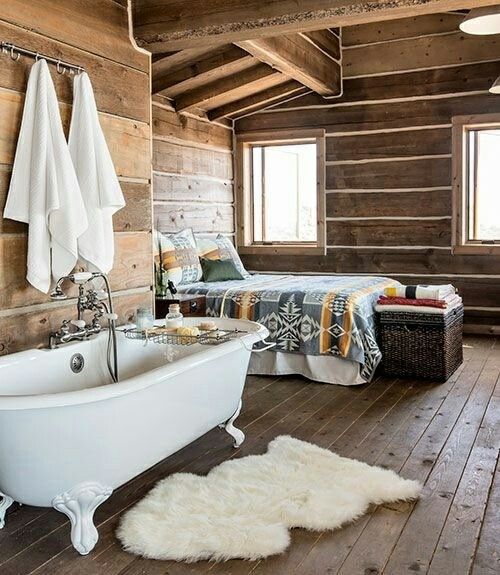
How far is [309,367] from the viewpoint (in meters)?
4.81

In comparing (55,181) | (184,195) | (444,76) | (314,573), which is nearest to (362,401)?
(314,573)

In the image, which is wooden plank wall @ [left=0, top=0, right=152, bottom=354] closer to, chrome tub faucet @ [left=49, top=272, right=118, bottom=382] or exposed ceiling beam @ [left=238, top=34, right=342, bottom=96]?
chrome tub faucet @ [left=49, top=272, right=118, bottom=382]

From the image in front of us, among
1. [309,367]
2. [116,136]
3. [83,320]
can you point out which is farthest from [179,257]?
[83,320]

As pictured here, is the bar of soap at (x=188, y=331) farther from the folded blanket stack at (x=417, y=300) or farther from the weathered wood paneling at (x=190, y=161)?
the weathered wood paneling at (x=190, y=161)

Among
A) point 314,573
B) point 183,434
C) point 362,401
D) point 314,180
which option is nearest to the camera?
point 314,573

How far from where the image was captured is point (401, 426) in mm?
3762

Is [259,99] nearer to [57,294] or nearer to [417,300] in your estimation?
[417,300]

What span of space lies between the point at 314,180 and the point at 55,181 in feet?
14.3

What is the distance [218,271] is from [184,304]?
1043 millimetres

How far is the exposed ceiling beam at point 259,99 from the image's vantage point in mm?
6707

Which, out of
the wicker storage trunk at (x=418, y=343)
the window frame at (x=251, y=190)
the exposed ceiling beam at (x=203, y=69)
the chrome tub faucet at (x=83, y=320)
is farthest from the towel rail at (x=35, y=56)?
the window frame at (x=251, y=190)

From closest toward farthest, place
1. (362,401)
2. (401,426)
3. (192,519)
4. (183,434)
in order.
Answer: (192,519), (183,434), (401,426), (362,401)

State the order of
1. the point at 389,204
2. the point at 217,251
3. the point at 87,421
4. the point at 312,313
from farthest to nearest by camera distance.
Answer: the point at 389,204 < the point at 217,251 < the point at 312,313 < the point at 87,421

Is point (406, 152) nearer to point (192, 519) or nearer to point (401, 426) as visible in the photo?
point (401, 426)
